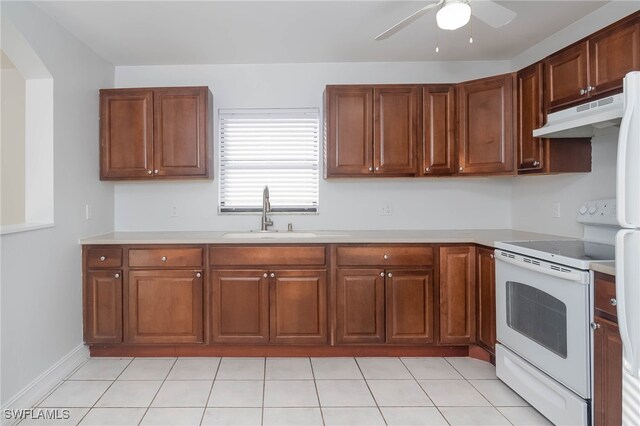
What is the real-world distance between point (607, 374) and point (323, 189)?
2381mm

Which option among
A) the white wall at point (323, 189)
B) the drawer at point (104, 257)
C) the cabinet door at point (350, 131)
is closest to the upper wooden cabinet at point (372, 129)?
the cabinet door at point (350, 131)

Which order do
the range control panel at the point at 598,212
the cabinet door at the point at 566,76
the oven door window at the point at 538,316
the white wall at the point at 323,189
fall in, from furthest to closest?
the white wall at the point at 323,189
the range control panel at the point at 598,212
the cabinet door at the point at 566,76
the oven door window at the point at 538,316

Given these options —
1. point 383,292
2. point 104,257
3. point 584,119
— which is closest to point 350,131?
point 383,292

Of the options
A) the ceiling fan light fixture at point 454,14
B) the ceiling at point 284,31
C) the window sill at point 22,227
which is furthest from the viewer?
the ceiling at point 284,31

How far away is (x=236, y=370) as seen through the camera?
276cm

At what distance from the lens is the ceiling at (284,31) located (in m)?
2.50

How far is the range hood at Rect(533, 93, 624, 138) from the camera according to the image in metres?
1.90

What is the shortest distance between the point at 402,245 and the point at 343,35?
1.64m

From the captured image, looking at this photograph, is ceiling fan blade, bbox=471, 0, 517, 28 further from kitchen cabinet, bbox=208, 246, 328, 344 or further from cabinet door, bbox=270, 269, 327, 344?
cabinet door, bbox=270, 269, 327, 344

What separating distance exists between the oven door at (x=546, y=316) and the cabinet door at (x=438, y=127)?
3.13 feet

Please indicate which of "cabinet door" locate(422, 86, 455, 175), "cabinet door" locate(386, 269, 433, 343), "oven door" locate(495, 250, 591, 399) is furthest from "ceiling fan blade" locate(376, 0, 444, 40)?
"cabinet door" locate(386, 269, 433, 343)

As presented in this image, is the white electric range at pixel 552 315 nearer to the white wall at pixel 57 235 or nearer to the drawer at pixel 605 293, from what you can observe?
the drawer at pixel 605 293

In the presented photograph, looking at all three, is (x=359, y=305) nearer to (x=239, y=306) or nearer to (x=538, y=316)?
(x=239, y=306)

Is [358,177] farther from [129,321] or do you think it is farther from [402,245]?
[129,321]
